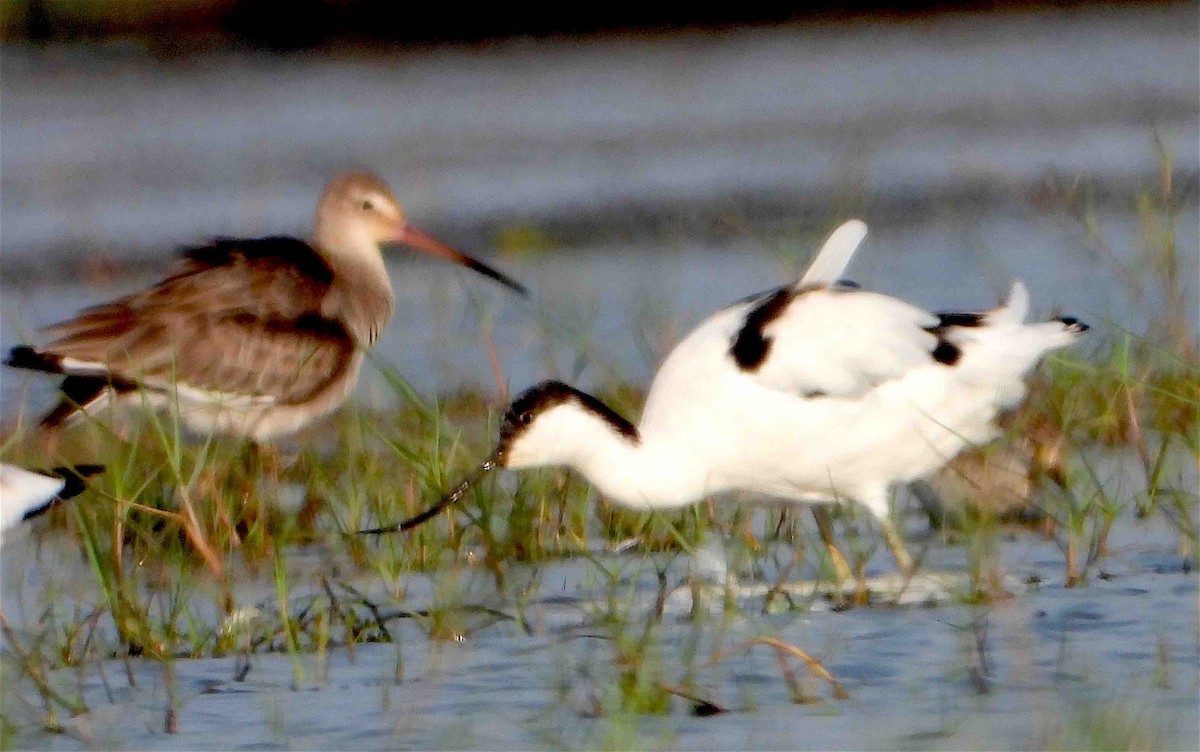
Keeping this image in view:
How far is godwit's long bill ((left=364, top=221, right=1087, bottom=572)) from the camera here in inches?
237

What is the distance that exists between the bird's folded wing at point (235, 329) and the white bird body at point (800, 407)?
2.24 metres

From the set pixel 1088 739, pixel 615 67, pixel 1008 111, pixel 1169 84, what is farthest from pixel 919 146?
pixel 1088 739

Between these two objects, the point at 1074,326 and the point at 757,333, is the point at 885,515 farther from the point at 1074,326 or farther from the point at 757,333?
the point at 1074,326

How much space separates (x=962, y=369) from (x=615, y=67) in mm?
16101

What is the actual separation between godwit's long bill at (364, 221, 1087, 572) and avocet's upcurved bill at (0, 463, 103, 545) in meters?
0.88

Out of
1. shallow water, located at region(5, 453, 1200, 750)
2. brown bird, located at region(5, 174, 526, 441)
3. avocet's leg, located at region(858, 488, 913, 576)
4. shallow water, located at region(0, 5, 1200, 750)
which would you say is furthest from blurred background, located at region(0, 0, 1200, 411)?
shallow water, located at region(5, 453, 1200, 750)

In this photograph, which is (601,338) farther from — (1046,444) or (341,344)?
(1046,444)

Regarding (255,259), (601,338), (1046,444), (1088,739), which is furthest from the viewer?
(601,338)

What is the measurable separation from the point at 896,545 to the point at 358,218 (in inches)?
156

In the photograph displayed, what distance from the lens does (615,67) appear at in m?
22.0

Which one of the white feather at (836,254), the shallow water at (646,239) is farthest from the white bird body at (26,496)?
the white feather at (836,254)

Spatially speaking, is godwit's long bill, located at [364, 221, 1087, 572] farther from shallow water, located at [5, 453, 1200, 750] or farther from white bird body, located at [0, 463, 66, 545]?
white bird body, located at [0, 463, 66, 545]

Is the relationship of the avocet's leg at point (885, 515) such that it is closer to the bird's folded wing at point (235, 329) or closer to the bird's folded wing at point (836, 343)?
the bird's folded wing at point (836, 343)

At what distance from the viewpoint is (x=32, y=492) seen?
19.0 ft
